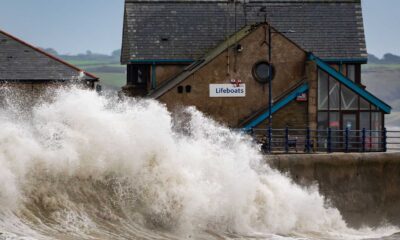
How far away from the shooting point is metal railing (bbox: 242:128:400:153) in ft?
130

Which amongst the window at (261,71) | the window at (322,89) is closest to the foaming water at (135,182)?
the window at (322,89)

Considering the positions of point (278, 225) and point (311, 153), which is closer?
point (278, 225)

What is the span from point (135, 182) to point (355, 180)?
8290mm

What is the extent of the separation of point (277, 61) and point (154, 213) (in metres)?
16.4

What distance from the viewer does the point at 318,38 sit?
5122 cm

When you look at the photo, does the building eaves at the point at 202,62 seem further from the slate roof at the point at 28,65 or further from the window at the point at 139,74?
the slate roof at the point at 28,65

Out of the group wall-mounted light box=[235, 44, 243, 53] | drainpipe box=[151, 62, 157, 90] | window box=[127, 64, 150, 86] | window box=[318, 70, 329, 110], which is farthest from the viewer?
window box=[127, 64, 150, 86]

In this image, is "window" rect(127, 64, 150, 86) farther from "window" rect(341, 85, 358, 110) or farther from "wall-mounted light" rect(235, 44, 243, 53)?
"window" rect(341, 85, 358, 110)

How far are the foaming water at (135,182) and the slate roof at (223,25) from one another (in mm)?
14626

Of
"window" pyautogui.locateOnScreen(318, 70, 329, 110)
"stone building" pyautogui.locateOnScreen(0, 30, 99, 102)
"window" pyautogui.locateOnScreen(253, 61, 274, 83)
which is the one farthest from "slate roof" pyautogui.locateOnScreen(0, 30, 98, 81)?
"window" pyautogui.locateOnScreen(318, 70, 329, 110)

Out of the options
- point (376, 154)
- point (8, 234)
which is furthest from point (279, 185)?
point (8, 234)

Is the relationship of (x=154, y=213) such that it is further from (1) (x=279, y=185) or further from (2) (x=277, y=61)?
(2) (x=277, y=61)

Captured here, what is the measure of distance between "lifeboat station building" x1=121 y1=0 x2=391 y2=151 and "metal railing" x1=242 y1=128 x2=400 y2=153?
0.53 meters

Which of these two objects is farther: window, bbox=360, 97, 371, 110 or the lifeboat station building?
window, bbox=360, 97, 371, 110
